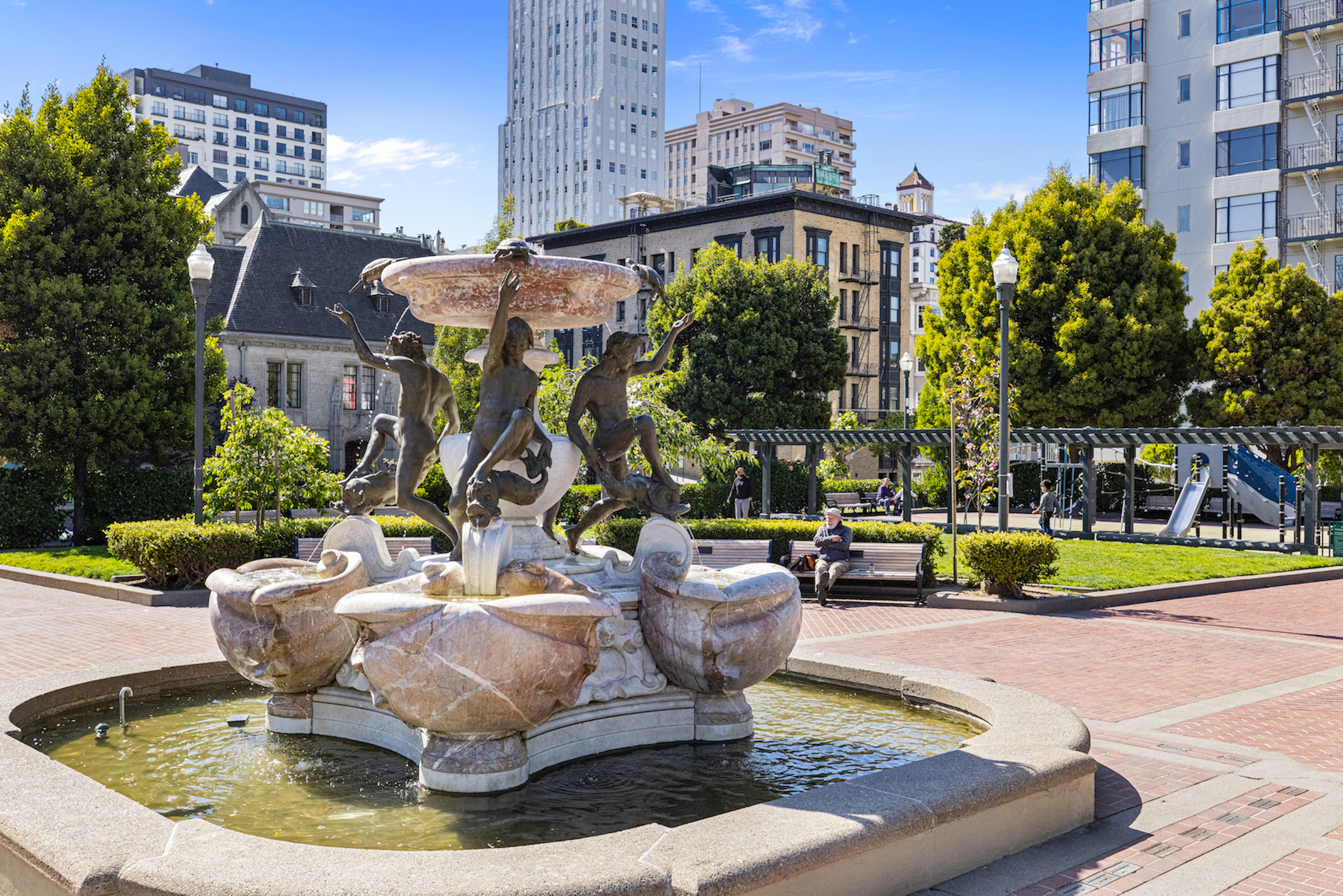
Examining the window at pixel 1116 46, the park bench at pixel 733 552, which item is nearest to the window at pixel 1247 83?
the window at pixel 1116 46

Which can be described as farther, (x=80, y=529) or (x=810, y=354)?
(x=810, y=354)

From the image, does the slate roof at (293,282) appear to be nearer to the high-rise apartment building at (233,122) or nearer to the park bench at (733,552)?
the park bench at (733,552)

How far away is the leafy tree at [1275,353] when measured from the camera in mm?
35531

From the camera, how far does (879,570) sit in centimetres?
1627

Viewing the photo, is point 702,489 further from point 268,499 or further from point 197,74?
point 197,74

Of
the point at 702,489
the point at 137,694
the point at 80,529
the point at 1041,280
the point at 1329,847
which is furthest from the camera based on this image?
the point at 1041,280

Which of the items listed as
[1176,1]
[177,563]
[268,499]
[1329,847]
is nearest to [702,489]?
[268,499]

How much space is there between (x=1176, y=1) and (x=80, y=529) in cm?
4460

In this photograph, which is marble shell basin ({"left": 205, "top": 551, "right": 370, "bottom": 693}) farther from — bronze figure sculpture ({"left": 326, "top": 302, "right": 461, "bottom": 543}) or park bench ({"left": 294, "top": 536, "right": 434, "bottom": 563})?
park bench ({"left": 294, "top": 536, "right": 434, "bottom": 563})

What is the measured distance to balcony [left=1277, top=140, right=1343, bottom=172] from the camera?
41938 millimetres

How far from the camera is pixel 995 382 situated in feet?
99.4

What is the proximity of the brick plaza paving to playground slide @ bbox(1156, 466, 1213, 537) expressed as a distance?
8.60m

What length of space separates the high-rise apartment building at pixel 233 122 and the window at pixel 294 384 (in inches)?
2931

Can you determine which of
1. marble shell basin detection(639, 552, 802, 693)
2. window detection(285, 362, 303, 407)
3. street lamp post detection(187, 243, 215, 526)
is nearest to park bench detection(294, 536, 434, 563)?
street lamp post detection(187, 243, 215, 526)
